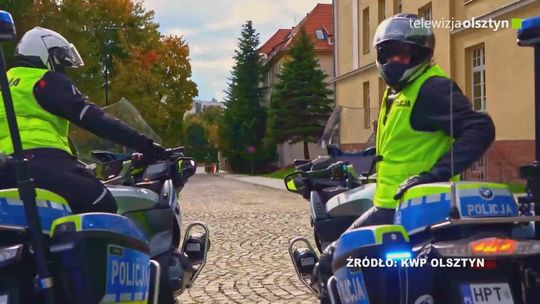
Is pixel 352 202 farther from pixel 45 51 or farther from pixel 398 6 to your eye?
pixel 45 51

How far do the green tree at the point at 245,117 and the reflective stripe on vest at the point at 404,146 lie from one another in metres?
51.1

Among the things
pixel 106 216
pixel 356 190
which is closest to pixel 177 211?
pixel 356 190

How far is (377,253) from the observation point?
10.4 ft

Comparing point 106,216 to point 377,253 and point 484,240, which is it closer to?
point 377,253

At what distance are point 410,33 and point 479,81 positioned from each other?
45cm

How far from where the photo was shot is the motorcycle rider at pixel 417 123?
10.8 ft

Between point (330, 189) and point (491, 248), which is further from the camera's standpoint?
point (330, 189)

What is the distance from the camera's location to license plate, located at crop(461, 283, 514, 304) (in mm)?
2855

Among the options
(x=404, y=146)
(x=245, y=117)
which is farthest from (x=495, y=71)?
(x=245, y=117)

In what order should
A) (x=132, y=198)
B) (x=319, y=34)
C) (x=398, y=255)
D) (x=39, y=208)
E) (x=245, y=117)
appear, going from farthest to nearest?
(x=319, y=34), (x=245, y=117), (x=132, y=198), (x=39, y=208), (x=398, y=255)

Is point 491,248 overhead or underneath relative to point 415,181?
underneath

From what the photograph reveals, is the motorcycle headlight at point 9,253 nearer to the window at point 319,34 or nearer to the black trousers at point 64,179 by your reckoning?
the black trousers at point 64,179

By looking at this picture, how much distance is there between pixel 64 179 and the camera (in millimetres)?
3670

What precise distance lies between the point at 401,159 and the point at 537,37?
81 cm
